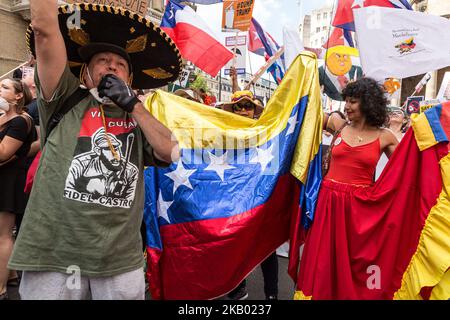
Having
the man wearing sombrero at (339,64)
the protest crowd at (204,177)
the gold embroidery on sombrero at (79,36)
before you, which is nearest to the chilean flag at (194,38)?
the protest crowd at (204,177)

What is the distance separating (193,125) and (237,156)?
496 millimetres

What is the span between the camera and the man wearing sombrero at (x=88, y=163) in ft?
5.38

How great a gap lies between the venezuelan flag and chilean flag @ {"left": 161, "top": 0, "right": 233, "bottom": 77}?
14.0ft

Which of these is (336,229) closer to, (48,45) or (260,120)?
(260,120)

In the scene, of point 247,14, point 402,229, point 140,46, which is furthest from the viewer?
point 247,14

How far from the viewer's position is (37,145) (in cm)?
376

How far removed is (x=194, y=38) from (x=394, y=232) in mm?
4918

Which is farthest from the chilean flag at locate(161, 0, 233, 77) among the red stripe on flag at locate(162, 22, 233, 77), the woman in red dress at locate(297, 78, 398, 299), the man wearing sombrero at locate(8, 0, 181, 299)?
the man wearing sombrero at locate(8, 0, 181, 299)

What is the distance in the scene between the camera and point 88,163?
1.70 m

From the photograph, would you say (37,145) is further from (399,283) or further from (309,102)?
(399,283)

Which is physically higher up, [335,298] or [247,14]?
[247,14]
